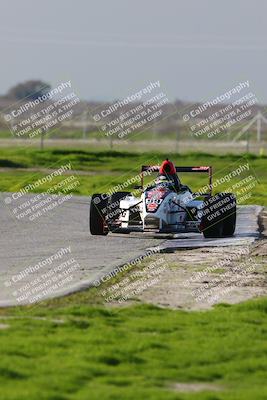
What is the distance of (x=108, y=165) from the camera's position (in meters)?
52.4

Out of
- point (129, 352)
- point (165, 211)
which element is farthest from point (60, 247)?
point (129, 352)

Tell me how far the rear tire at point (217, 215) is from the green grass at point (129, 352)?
9641 mm

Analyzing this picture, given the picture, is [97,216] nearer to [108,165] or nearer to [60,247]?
[60,247]

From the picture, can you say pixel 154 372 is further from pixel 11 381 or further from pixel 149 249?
pixel 149 249

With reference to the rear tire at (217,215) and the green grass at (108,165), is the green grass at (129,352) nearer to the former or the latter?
the rear tire at (217,215)

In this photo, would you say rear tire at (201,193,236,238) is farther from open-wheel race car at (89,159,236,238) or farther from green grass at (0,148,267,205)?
green grass at (0,148,267,205)

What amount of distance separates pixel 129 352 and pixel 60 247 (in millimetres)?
10720

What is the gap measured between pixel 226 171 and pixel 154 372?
128 ft

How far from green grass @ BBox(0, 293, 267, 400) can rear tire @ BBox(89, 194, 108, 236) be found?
10115 mm

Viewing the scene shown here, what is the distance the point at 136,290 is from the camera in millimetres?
16125

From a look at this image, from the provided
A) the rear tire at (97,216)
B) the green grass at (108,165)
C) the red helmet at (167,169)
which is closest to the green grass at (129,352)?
Answer: the rear tire at (97,216)

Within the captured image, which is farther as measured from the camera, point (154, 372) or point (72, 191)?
point (72, 191)

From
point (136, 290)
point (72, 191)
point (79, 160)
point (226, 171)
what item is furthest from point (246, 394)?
point (79, 160)

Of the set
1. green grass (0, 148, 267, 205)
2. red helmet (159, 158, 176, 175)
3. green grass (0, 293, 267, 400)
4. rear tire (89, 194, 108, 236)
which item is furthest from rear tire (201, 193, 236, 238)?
green grass (0, 148, 267, 205)
